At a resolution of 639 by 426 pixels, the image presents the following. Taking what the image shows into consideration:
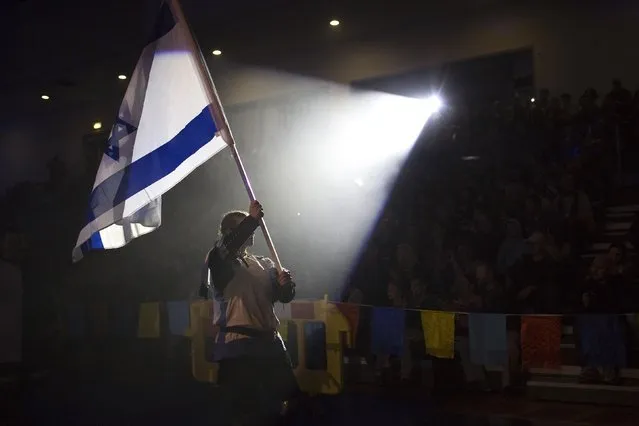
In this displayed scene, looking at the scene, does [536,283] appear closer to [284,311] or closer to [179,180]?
[284,311]

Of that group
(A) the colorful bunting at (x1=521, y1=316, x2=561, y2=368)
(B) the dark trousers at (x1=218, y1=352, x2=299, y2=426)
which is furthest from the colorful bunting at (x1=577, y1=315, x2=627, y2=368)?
(B) the dark trousers at (x1=218, y1=352, x2=299, y2=426)

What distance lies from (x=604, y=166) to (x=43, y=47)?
9713 mm

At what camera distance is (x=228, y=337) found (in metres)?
5.27

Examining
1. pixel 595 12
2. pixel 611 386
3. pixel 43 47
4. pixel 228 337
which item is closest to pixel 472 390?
pixel 611 386

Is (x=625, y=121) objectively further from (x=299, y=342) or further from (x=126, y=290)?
(x=126, y=290)

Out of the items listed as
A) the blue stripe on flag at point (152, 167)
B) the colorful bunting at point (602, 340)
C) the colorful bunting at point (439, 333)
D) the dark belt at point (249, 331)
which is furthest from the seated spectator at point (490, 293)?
the blue stripe on flag at point (152, 167)

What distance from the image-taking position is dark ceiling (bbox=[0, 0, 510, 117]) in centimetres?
1153

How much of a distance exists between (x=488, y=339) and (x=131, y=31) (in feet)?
27.2

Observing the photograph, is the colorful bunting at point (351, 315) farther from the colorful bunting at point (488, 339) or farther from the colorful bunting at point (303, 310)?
the colorful bunting at point (488, 339)

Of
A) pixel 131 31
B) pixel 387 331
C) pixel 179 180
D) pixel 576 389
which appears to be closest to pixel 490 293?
pixel 387 331

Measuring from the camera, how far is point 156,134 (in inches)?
222

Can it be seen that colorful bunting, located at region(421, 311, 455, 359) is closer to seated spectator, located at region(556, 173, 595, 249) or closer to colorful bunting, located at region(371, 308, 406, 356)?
colorful bunting, located at region(371, 308, 406, 356)

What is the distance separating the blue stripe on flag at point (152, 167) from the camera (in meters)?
5.46

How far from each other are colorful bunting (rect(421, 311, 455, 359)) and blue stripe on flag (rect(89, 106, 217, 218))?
11.1ft
